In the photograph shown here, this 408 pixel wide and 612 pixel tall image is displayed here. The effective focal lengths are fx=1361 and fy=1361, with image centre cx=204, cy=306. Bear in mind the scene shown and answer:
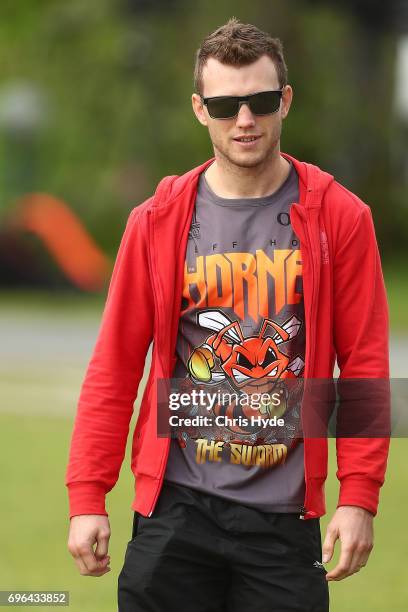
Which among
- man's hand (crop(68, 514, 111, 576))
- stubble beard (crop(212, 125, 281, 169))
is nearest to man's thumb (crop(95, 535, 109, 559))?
man's hand (crop(68, 514, 111, 576))

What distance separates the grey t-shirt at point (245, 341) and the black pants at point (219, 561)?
0.05 meters

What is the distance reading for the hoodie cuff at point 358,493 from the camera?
342 centimetres

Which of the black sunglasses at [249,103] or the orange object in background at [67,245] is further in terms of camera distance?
the orange object in background at [67,245]

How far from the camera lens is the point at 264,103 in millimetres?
3496

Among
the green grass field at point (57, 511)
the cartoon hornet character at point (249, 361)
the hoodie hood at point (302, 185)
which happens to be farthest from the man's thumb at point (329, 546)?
the green grass field at point (57, 511)

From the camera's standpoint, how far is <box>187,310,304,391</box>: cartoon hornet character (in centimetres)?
348

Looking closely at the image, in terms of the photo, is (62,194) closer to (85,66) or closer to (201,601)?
(85,66)

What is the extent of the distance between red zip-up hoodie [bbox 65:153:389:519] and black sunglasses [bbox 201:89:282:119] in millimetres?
213

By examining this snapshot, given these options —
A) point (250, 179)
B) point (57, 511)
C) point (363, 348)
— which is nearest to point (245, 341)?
point (363, 348)

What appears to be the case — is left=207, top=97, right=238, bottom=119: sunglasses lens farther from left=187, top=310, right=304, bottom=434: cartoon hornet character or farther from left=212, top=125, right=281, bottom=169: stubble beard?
left=187, top=310, right=304, bottom=434: cartoon hornet character

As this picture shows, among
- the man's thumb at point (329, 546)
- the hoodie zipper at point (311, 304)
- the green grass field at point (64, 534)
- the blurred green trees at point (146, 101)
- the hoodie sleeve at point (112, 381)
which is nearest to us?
the man's thumb at point (329, 546)

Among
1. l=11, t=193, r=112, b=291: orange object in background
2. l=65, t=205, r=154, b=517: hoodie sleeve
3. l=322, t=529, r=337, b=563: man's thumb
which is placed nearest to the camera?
l=322, t=529, r=337, b=563: man's thumb

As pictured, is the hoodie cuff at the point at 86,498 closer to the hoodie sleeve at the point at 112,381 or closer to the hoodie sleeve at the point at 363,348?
the hoodie sleeve at the point at 112,381

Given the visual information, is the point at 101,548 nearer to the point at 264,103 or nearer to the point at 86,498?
the point at 86,498
